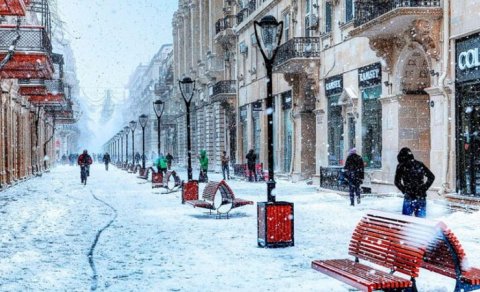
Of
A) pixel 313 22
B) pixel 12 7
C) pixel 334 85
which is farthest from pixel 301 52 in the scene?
pixel 12 7

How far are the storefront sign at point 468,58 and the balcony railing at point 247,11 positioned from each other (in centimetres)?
2283

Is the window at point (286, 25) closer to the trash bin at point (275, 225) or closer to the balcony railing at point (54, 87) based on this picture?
the balcony railing at point (54, 87)

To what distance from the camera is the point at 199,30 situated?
183 feet

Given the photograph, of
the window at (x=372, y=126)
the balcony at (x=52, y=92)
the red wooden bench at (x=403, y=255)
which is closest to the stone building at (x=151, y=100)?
the balcony at (x=52, y=92)

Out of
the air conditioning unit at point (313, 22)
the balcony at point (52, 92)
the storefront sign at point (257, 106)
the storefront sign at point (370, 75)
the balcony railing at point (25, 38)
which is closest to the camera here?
the storefront sign at point (370, 75)

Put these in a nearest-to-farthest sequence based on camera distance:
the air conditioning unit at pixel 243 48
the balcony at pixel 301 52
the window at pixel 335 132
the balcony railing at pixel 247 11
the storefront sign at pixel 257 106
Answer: the window at pixel 335 132 → the balcony at pixel 301 52 → the storefront sign at pixel 257 106 → the balcony railing at pixel 247 11 → the air conditioning unit at pixel 243 48

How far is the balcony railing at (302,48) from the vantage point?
90.8ft

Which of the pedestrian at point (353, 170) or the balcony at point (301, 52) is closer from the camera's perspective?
the pedestrian at point (353, 170)

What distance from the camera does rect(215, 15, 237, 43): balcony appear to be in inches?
1727

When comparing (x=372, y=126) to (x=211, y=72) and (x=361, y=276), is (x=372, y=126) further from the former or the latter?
(x=211, y=72)

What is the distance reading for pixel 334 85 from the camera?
26.2 meters

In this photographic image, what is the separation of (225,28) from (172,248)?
1381 inches

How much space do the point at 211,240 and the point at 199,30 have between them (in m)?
45.7

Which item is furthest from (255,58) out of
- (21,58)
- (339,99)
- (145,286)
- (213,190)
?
(145,286)
